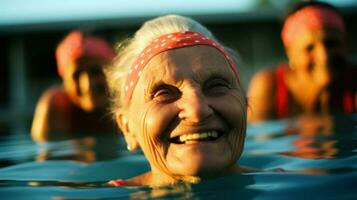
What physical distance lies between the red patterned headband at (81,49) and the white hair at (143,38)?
3.47 meters

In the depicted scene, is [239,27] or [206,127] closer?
[206,127]

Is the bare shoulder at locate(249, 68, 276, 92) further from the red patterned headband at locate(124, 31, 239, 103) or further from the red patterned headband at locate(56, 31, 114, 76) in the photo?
the red patterned headband at locate(124, 31, 239, 103)

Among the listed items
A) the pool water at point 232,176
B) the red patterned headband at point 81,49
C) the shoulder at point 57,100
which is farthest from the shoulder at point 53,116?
the pool water at point 232,176

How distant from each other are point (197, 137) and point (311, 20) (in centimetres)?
409

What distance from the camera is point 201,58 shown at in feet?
8.68

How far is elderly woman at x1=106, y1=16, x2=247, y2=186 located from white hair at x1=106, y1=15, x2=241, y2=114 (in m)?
0.01

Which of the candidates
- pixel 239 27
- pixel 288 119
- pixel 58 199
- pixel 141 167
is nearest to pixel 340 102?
pixel 288 119

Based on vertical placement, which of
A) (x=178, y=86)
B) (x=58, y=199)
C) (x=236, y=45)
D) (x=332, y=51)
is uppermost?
(x=236, y=45)

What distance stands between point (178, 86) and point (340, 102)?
14.2 feet

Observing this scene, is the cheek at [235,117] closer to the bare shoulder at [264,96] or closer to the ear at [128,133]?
the ear at [128,133]

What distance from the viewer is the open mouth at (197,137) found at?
2.45 metres

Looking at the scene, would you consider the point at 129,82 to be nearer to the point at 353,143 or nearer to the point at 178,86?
the point at 178,86

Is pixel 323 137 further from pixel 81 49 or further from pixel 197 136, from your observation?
pixel 81 49

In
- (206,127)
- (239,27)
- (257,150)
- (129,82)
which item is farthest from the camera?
(239,27)
